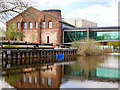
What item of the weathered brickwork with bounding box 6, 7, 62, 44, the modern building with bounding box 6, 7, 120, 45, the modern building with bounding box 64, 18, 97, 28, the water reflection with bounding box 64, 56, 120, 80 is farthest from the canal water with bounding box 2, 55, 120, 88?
the modern building with bounding box 64, 18, 97, 28

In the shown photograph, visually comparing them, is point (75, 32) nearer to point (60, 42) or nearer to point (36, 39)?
point (60, 42)

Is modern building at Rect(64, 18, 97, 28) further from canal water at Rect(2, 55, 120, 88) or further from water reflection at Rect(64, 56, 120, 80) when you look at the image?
canal water at Rect(2, 55, 120, 88)

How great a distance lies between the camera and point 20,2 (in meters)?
12.8

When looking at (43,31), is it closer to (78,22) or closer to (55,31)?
(55,31)

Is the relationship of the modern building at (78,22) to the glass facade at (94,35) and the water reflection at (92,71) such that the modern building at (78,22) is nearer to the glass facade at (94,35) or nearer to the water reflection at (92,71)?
the glass facade at (94,35)

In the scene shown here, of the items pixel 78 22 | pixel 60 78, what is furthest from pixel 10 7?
pixel 78 22

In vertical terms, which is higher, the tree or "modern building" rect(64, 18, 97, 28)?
"modern building" rect(64, 18, 97, 28)

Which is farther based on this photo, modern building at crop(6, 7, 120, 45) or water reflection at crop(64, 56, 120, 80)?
modern building at crop(6, 7, 120, 45)

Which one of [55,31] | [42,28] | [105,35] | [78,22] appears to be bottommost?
[105,35]

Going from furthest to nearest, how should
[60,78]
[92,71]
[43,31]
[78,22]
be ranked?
[78,22] < [43,31] < [92,71] < [60,78]

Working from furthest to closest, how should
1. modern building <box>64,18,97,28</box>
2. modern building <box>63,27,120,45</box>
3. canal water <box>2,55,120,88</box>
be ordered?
modern building <box>64,18,97,28</box>
modern building <box>63,27,120,45</box>
canal water <box>2,55,120,88</box>

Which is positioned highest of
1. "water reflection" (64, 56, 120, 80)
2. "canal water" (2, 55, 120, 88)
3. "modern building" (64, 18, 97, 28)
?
"modern building" (64, 18, 97, 28)

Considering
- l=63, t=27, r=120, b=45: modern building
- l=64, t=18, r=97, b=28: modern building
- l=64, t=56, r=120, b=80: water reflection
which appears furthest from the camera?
l=64, t=18, r=97, b=28: modern building

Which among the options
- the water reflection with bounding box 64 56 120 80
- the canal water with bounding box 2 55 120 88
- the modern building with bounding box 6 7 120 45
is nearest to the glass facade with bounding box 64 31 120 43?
the modern building with bounding box 6 7 120 45
